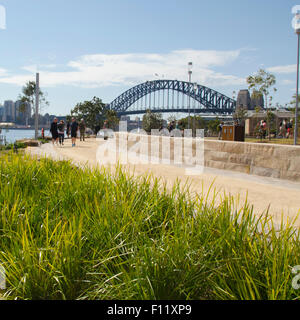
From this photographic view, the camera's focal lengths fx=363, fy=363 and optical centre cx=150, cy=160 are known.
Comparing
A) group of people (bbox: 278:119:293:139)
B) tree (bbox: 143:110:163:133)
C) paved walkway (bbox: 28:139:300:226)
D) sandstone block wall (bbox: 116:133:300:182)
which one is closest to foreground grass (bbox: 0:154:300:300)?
paved walkway (bbox: 28:139:300:226)

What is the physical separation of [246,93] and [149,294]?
109 metres

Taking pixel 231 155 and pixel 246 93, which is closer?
pixel 231 155

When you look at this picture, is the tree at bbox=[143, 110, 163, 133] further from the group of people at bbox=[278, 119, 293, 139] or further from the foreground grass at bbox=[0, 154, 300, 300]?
the foreground grass at bbox=[0, 154, 300, 300]

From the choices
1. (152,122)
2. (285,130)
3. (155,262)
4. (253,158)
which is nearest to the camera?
(155,262)

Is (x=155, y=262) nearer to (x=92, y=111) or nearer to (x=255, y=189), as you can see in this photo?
(x=255, y=189)

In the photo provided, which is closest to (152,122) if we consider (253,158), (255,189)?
(253,158)

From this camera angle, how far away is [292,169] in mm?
8453

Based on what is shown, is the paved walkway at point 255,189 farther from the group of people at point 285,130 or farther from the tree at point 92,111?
the tree at point 92,111

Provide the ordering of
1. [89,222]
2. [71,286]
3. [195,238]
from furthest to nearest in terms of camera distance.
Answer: [89,222], [195,238], [71,286]

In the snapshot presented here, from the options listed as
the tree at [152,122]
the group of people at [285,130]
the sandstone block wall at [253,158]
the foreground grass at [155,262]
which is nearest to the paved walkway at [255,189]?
the sandstone block wall at [253,158]

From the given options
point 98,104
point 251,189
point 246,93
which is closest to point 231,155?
point 251,189

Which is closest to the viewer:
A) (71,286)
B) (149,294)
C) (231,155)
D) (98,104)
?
(149,294)

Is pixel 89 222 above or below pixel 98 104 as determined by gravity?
below
